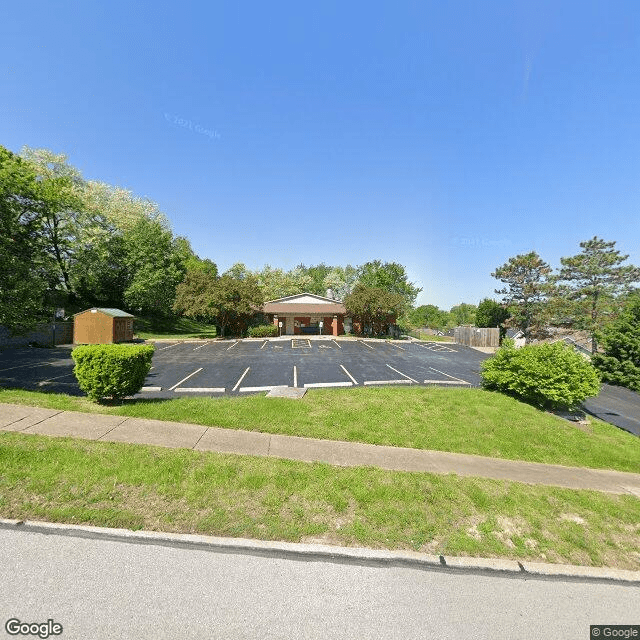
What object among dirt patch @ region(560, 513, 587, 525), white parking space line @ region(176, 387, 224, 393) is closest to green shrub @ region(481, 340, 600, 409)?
dirt patch @ region(560, 513, 587, 525)

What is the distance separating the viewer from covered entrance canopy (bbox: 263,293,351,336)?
35.3m

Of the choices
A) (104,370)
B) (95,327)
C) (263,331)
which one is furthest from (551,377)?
(95,327)

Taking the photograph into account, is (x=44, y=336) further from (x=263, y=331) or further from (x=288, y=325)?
(x=288, y=325)

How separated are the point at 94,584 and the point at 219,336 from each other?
101 ft

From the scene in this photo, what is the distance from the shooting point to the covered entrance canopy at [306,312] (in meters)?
35.3

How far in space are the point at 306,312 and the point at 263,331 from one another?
18.8ft

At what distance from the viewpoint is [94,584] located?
9.22ft

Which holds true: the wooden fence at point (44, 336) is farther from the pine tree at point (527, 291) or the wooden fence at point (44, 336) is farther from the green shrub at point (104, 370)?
the pine tree at point (527, 291)

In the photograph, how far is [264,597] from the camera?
2803mm

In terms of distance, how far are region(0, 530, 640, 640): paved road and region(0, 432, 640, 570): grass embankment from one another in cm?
39

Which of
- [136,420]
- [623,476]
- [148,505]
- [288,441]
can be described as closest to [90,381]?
[136,420]

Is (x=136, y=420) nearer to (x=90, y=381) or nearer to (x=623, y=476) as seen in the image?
(x=90, y=381)

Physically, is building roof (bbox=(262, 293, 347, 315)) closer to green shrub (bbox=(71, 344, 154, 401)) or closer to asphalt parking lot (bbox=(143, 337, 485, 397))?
asphalt parking lot (bbox=(143, 337, 485, 397))

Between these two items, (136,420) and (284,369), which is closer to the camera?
(136,420)
